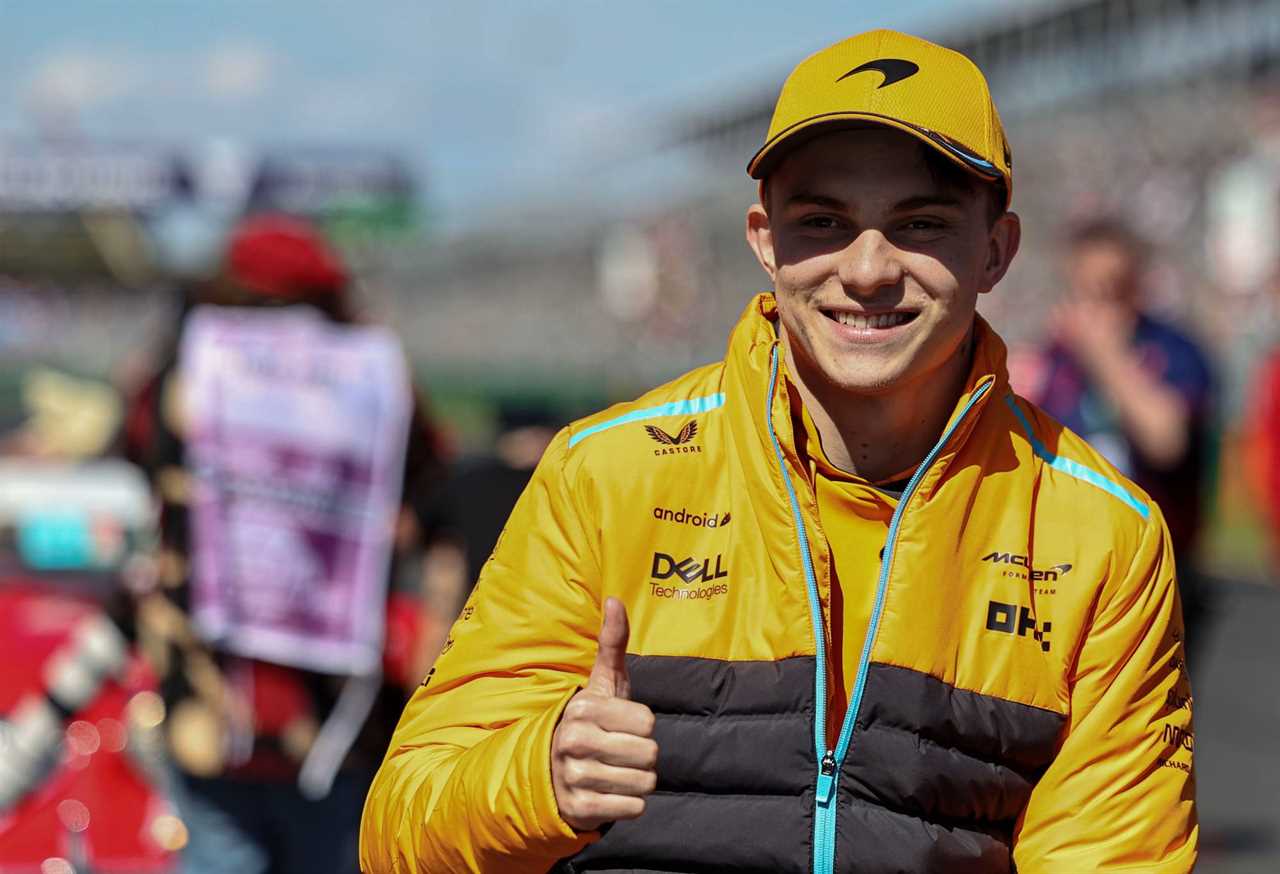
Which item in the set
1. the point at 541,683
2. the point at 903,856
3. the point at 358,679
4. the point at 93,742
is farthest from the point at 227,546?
the point at 903,856

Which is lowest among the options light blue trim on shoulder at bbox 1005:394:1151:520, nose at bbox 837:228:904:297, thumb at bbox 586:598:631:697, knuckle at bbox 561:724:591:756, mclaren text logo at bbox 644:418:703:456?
knuckle at bbox 561:724:591:756

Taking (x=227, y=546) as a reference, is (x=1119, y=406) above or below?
above

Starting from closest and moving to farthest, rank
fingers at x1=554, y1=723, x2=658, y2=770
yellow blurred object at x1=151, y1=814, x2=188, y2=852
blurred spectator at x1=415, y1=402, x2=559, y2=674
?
fingers at x1=554, y1=723, x2=658, y2=770 < blurred spectator at x1=415, y1=402, x2=559, y2=674 < yellow blurred object at x1=151, y1=814, x2=188, y2=852

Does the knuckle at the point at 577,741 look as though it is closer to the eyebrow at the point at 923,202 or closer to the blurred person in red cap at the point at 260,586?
the eyebrow at the point at 923,202

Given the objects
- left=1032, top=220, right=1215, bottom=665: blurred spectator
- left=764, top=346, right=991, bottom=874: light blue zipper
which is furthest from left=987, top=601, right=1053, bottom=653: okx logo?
left=1032, top=220, right=1215, bottom=665: blurred spectator

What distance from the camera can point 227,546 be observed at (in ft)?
12.2

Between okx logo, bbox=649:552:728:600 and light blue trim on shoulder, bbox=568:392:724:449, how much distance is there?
18cm

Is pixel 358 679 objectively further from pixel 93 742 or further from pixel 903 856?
pixel 903 856

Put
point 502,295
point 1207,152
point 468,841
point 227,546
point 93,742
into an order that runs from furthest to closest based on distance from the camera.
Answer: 1. point 502,295
2. point 1207,152
3. point 93,742
4. point 227,546
5. point 468,841

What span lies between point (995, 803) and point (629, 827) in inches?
15.8

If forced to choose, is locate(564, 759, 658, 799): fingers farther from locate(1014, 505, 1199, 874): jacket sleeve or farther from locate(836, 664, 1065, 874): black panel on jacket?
locate(1014, 505, 1199, 874): jacket sleeve

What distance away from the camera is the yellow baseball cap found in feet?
6.66

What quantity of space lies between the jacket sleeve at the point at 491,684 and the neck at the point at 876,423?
31 centimetres

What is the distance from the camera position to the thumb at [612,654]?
185 cm
